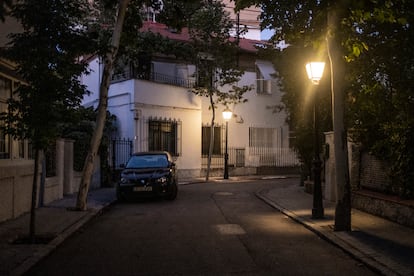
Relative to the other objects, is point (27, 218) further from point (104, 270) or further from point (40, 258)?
point (104, 270)

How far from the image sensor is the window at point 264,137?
3372 centimetres

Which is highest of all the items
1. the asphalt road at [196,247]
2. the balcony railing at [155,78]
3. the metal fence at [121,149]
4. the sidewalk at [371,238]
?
the balcony railing at [155,78]

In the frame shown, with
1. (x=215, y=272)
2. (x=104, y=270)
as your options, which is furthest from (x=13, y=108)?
(x=215, y=272)

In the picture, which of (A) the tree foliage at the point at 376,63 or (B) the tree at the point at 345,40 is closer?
(B) the tree at the point at 345,40

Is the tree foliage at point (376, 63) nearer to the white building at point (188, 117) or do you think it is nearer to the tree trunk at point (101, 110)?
the tree trunk at point (101, 110)

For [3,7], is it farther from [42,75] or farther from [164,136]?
[164,136]

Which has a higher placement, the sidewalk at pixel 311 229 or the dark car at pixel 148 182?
the dark car at pixel 148 182

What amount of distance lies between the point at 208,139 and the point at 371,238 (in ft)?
73.4

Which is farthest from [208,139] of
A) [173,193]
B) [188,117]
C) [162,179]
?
[162,179]

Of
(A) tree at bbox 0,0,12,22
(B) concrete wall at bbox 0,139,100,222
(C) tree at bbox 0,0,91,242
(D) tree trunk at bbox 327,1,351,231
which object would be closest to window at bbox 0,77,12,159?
(B) concrete wall at bbox 0,139,100,222

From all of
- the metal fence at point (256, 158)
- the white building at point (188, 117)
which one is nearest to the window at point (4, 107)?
the white building at point (188, 117)

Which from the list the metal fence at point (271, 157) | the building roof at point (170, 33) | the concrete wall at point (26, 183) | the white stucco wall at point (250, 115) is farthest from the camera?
the metal fence at point (271, 157)

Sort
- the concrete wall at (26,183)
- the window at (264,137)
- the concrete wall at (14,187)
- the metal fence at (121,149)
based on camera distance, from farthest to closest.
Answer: the window at (264,137) → the metal fence at (121,149) → the concrete wall at (26,183) → the concrete wall at (14,187)

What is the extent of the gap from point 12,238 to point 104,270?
3038 mm
